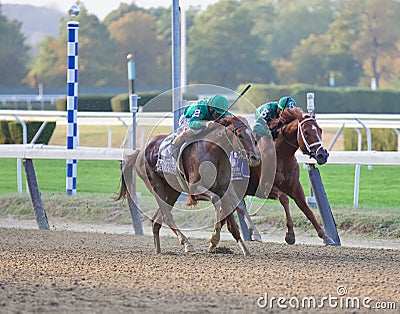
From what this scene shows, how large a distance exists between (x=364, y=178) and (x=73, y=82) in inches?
163

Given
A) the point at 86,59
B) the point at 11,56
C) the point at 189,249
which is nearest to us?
the point at 189,249

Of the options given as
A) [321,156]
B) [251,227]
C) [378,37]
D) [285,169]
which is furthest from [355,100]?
[321,156]

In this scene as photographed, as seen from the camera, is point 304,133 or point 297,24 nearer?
point 304,133

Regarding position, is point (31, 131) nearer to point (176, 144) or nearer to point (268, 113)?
point (268, 113)

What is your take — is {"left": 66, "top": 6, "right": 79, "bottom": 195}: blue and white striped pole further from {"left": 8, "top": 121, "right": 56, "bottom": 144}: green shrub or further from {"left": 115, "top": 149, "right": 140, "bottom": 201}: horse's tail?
{"left": 8, "top": 121, "right": 56, "bottom": 144}: green shrub

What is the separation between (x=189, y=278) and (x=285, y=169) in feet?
7.37

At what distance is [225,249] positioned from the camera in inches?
277

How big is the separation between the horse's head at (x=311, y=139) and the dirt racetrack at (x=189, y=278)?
0.74 m

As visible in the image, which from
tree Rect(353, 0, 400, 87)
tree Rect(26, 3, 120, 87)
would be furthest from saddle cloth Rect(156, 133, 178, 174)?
tree Rect(353, 0, 400, 87)

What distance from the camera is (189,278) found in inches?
218

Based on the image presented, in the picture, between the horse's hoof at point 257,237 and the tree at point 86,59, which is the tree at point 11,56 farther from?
the horse's hoof at point 257,237

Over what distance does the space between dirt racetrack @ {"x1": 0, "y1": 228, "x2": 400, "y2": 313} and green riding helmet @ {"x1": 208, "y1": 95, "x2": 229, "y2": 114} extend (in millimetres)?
1055

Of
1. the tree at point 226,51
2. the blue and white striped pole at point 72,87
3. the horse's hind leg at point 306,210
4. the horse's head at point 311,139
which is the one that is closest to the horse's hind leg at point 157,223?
the horse's hind leg at point 306,210

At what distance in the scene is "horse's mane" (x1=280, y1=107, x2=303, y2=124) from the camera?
7.45 meters
